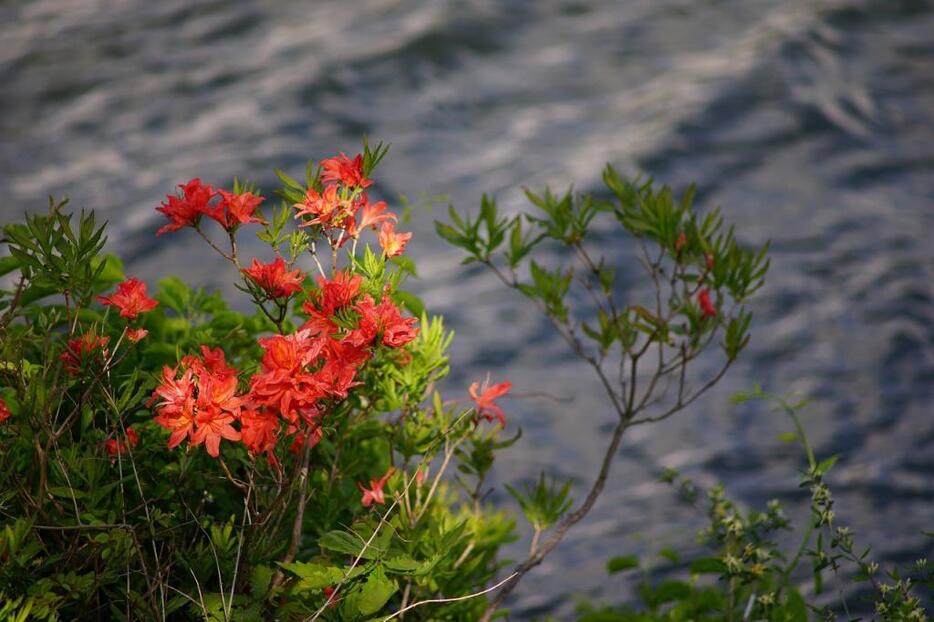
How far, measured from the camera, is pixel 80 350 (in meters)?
1.53

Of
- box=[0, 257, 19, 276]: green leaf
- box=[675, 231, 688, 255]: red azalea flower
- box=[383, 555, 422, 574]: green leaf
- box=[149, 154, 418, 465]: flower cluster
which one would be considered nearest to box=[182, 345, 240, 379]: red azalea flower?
box=[149, 154, 418, 465]: flower cluster

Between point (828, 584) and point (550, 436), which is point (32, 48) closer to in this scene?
point (550, 436)

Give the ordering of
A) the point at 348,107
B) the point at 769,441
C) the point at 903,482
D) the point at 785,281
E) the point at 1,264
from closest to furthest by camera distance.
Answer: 1. the point at 1,264
2. the point at 903,482
3. the point at 769,441
4. the point at 785,281
5. the point at 348,107

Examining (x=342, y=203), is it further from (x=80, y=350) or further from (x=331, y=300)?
(x=80, y=350)

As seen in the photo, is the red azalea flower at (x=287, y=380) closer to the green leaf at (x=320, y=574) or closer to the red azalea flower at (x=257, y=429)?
the red azalea flower at (x=257, y=429)

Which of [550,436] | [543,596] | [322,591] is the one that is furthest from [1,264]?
[550,436]

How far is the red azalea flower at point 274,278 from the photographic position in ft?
4.62

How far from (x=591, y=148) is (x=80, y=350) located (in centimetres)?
445

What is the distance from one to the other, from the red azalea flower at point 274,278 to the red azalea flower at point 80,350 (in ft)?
0.84

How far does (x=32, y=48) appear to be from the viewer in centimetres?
665

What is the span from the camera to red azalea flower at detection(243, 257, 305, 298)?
1.41 metres

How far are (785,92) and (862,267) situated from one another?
1591 mm

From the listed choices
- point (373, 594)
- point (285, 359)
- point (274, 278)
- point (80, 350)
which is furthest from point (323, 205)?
point (373, 594)

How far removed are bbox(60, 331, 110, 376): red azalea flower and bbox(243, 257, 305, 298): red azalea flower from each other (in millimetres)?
255
